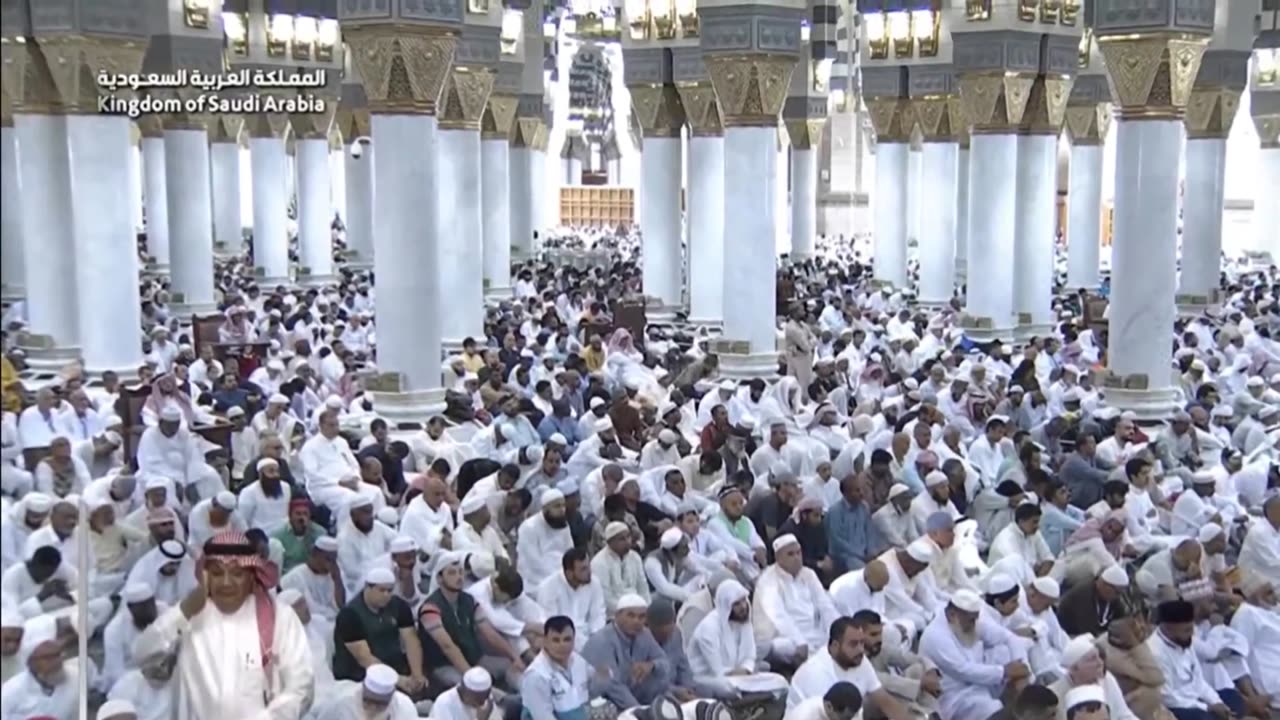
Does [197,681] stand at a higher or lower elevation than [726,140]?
lower

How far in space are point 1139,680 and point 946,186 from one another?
1037 cm

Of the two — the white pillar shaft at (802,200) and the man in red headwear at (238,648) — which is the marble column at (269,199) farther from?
Answer: the man in red headwear at (238,648)

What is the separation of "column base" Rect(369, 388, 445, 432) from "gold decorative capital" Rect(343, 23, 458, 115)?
1572 mm

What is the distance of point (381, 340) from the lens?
7848 millimetres

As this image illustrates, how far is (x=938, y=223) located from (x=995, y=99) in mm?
3096

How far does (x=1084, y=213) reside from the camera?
15.6m

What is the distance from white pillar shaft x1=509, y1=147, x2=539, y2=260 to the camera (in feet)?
63.7

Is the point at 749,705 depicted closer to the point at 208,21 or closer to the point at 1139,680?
the point at 1139,680

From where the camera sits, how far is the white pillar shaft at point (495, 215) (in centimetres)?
1462

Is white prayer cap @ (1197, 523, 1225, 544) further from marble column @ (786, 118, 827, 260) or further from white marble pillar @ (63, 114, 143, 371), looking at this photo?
marble column @ (786, 118, 827, 260)

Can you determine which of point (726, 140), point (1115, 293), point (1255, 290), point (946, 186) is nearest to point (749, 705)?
point (1115, 293)

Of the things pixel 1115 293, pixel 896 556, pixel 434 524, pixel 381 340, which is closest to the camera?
pixel 896 556

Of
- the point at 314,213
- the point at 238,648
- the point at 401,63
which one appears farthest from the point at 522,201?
the point at 238,648

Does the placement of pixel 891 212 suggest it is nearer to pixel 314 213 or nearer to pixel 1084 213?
pixel 1084 213
